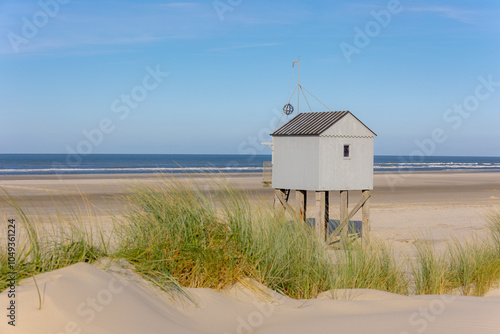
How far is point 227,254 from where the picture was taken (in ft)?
19.0

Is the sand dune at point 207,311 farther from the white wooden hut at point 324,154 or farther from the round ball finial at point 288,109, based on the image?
the round ball finial at point 288,109

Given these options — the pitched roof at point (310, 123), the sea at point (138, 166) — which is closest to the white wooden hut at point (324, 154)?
the pitched roof at point (310, 123)

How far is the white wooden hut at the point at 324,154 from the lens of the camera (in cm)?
1292

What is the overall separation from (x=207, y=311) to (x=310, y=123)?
9270 millimetres

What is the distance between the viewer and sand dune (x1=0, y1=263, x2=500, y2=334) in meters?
4.30

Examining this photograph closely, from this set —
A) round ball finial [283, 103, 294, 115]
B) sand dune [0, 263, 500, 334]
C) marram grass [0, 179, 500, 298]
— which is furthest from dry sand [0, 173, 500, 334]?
round ball finial [283, 103, 294, 115]

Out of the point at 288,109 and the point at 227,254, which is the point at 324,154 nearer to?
the point at 288,109

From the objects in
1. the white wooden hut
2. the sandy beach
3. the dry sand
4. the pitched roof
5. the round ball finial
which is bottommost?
the sandy beach

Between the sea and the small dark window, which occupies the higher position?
the small dark window

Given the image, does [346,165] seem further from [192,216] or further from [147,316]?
[147,316]

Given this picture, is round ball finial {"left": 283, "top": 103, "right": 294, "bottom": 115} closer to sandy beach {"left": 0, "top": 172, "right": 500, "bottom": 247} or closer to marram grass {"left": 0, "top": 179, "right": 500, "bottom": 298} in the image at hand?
sandy beach {"left": 0, "top": 172, "right": 500, "bottom": 247}

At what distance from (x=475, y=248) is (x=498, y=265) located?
71 cm

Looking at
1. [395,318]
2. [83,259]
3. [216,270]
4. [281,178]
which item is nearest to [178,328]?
[216,270]

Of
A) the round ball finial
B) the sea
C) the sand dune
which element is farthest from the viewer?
the sea
